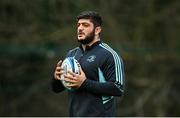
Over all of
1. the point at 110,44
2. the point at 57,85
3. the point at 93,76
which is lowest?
the point at 110,44

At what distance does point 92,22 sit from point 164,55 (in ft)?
39.4

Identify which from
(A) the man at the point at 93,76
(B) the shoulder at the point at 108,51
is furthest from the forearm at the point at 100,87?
(B) the shoulder at the point at 108,51

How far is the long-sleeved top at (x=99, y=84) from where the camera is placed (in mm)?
5910

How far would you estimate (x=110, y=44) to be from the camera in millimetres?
16672

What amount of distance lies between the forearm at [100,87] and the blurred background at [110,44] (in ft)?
34.8

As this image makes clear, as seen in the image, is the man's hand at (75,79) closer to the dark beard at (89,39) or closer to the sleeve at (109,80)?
the sleeve at (109,80)

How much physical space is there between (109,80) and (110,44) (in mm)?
10733

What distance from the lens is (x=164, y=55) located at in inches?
707

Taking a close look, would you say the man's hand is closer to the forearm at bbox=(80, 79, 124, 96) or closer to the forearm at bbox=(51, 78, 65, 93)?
the forearm at bbox=(80, 79, 124, 96)

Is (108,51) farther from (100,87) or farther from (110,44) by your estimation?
(110,44)

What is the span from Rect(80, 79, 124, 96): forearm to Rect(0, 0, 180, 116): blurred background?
34.8ft

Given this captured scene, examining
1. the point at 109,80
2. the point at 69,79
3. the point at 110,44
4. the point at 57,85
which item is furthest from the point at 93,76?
the point at 110,44

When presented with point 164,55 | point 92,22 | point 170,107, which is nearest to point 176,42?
point 164,55

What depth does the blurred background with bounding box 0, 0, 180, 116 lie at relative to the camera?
17.0 meters
